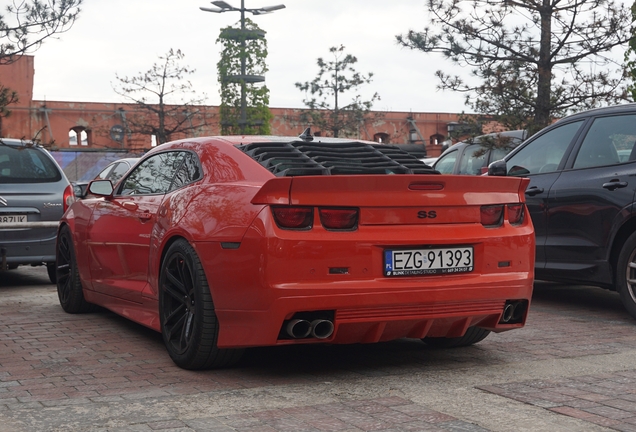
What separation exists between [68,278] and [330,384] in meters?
3.79

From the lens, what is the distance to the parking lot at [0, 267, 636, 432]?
413 cm

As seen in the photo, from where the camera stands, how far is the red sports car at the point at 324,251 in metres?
4.78

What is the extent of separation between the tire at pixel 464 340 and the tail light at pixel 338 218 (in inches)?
56.5

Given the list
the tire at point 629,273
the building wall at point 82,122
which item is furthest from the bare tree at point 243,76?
the tire at point 629,273

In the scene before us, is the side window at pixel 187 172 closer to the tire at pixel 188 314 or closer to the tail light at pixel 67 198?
the tire at pixel 188 314

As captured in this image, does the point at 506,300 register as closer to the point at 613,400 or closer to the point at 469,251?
the point at 469,251

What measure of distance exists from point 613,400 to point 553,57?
35.0ft

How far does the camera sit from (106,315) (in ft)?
25.6

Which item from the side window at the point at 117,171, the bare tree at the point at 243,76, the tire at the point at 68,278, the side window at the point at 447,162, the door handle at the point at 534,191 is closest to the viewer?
the tire at the point at 68,278

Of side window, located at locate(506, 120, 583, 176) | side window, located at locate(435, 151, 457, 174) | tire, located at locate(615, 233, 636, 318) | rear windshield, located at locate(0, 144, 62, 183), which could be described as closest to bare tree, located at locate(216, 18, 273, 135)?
side window, located at locate(435, 151, 457, 174)

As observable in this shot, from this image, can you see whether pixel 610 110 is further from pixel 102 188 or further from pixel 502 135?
pixel 502 135

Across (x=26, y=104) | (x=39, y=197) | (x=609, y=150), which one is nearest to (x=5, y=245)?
(x=39, y=197)

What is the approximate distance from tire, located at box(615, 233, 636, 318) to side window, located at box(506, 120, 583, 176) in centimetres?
125

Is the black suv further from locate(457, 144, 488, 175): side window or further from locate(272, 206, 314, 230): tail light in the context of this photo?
locate(457, 144, 488, 175): side window
